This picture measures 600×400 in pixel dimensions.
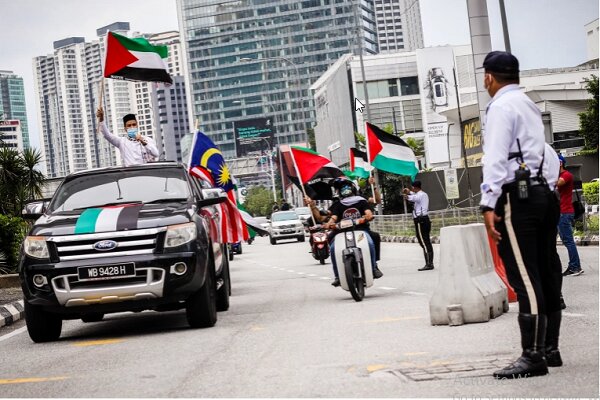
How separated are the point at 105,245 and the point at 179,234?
74cm

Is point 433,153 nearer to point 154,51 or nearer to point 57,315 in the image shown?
point 154,51

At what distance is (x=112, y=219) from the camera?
1118 centimetres

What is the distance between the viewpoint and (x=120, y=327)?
12844 millimetres

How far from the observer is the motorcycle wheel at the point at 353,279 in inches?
550

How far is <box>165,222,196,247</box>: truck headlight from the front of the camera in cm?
1110

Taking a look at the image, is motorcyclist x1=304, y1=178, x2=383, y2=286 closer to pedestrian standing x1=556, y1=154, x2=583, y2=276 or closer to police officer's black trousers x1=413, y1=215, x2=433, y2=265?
pedestrian standing x1=556, y1=154, x2=583, y2=276

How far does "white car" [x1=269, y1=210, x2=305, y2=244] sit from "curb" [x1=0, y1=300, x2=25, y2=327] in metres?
38.3

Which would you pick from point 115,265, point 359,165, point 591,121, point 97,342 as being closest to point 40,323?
point 97,342

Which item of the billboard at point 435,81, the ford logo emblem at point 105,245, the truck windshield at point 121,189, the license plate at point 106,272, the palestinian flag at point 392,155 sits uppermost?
the billboard at point 435,81

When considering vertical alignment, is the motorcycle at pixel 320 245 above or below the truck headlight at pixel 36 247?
below

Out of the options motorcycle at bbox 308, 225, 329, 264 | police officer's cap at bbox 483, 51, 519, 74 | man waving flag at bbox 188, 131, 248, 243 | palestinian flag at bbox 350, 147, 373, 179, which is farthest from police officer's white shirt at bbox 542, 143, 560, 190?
palestinian flag at bbox 350, 147, 373, 179

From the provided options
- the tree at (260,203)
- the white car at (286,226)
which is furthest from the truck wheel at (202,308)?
the tree at (260,203)

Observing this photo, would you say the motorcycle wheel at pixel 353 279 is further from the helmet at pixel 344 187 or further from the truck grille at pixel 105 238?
the truck grille at pixel 105 238

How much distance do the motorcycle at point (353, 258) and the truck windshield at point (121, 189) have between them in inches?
102
